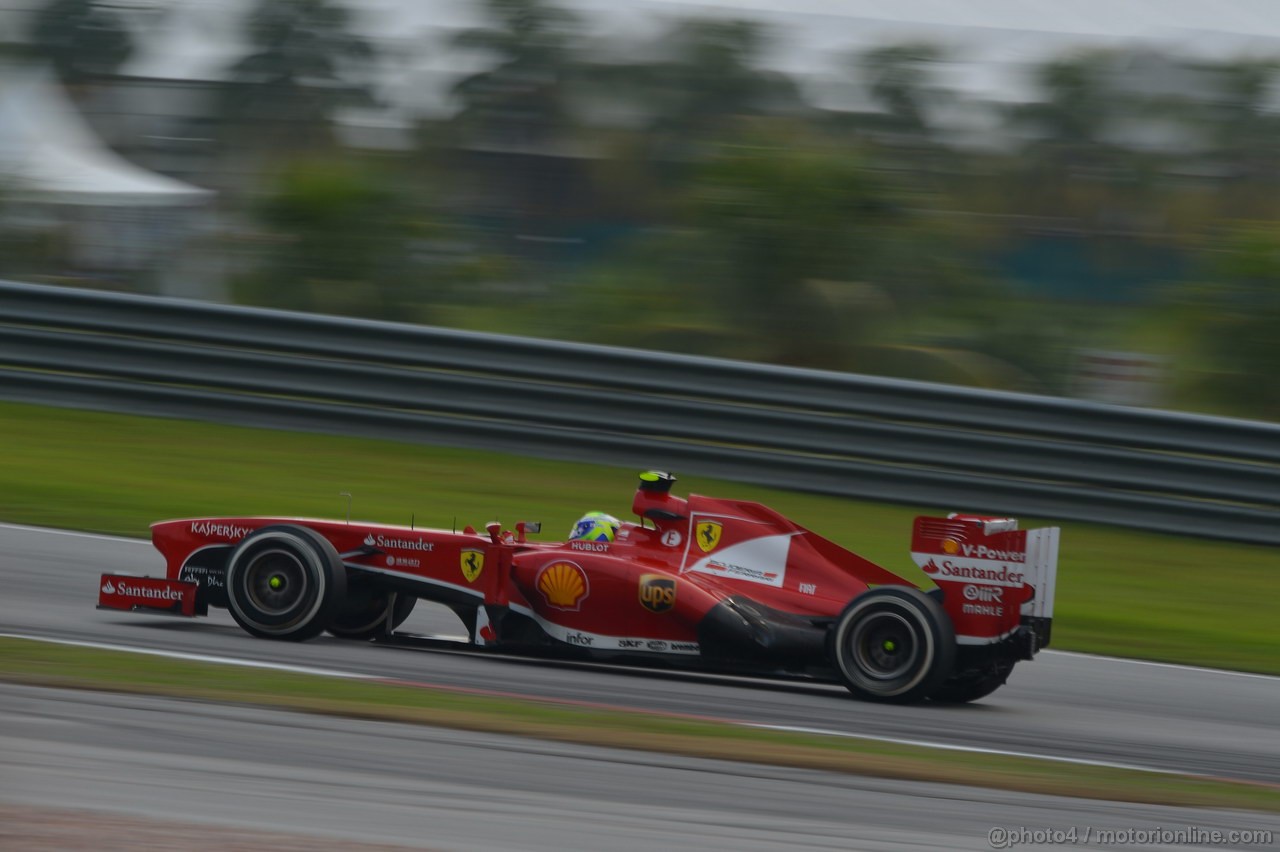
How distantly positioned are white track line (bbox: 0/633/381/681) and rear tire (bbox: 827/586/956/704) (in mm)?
2008

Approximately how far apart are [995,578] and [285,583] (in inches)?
124

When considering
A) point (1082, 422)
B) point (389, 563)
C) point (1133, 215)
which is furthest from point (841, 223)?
point (389, 563)

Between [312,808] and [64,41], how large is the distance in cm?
1364

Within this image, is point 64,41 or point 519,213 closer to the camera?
point 519,213

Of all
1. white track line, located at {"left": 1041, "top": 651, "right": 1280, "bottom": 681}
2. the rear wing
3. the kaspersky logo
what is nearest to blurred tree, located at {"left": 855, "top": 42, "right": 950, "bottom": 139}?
white track line, located at {"left": 1041, "top": 651, "right": 1280, "bottom": 681}

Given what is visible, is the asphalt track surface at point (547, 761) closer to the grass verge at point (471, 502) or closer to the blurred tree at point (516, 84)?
the grass verge at point (471, 502)

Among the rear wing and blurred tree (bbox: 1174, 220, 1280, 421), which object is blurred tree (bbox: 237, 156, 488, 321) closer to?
blurred tree (bbox: 1174, 220, 1280, 421)

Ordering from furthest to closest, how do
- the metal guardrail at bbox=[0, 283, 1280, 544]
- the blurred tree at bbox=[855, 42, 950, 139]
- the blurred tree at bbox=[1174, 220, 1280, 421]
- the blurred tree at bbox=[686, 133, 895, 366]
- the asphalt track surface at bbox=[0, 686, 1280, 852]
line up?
the blurred tree at bbox=[855, 42, 950, 139] → the blurred tree at bbox=[686, 133, 895, 366] → the blurred tree at bbox=[1174, 220, 1280, 421] → the metal guardrail at bbox=[0, 283, 1280, 544] → the asphalt track surface at bbox=[0, 686, 1280, 852]

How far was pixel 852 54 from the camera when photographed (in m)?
14.0

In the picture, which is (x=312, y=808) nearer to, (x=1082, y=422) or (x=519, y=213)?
(x=1082, y=422)

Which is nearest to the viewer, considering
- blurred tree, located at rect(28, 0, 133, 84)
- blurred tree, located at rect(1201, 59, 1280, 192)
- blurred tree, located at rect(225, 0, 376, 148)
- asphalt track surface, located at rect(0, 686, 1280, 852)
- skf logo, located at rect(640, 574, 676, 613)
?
asphalt track surface, located at rect(0, 686, 1280, 852)

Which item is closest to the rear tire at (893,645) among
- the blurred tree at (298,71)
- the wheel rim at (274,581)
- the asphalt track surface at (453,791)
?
the asphalt track surface at (453,791)

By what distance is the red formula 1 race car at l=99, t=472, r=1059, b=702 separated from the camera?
6898 millimetres

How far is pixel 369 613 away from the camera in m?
7.66
